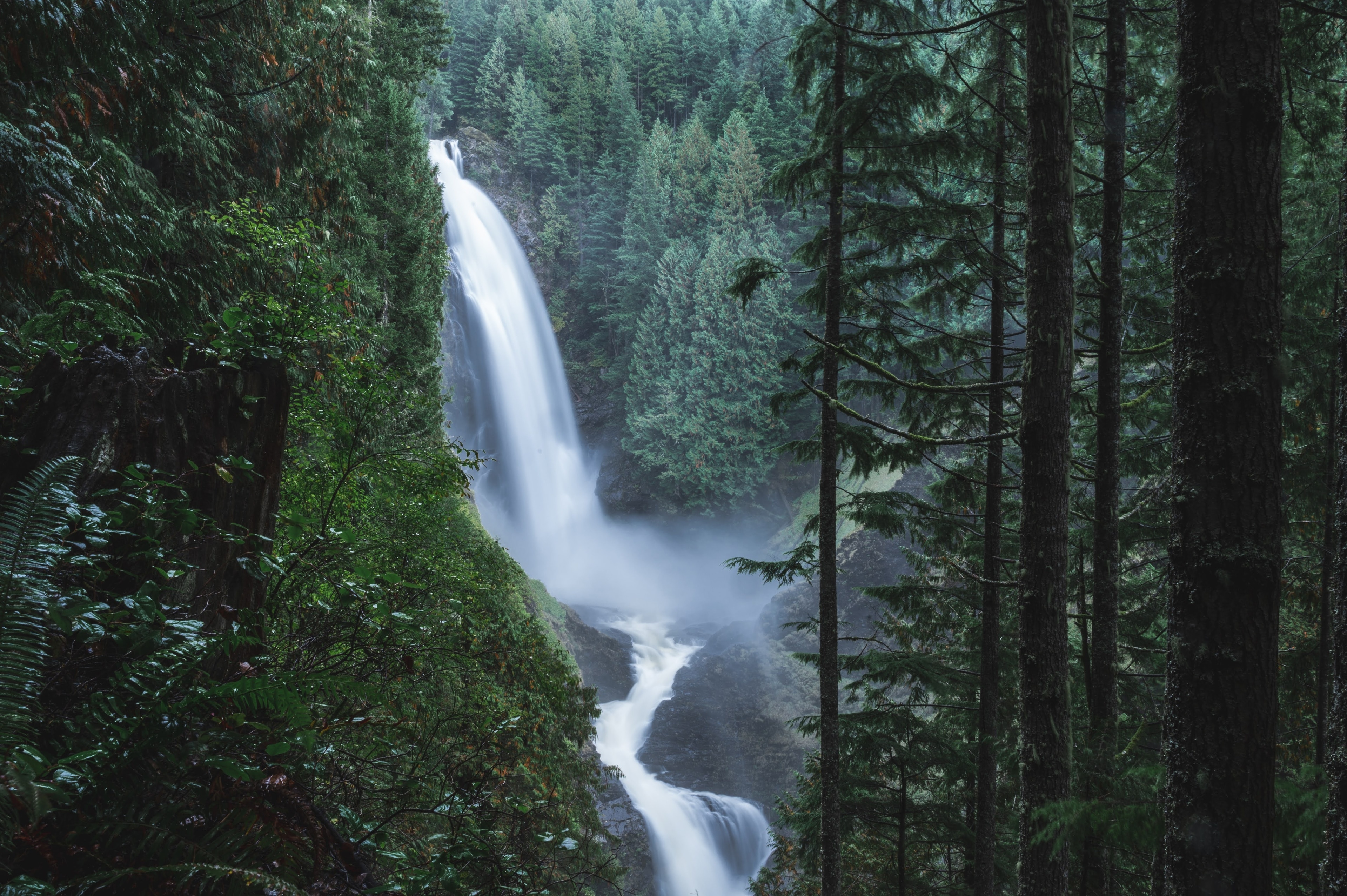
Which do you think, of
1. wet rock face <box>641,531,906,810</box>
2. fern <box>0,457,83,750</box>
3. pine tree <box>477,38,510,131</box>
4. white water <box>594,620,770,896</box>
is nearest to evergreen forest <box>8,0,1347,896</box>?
fern <box>0,457,83,750</box>

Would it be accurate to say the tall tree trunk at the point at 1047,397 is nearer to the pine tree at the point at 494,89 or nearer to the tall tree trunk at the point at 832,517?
the tall tree trunk at the point at 832,517

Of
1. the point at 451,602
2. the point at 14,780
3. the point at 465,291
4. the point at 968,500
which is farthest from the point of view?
the point at 465,291

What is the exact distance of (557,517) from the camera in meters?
33.1

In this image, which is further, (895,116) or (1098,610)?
(895,116)

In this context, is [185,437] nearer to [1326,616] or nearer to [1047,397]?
[1047,397]

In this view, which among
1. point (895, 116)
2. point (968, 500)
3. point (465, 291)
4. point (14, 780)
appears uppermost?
point (465, 291)

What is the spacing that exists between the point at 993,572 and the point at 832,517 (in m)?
1.70

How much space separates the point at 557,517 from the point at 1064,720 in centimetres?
3046

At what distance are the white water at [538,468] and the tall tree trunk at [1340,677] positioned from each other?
23.7 m

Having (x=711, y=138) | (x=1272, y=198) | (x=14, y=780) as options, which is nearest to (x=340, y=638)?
(x=14, y=780)

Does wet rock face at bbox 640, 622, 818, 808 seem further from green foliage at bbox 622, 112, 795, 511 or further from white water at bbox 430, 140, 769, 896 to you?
green foliage at bbox 622, 112, 795, 511

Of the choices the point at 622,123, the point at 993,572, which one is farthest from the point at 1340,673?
the point at 622,123

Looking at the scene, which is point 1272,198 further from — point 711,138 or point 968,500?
point 711,138

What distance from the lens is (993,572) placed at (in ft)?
23.2
